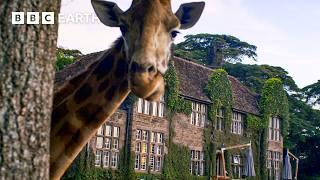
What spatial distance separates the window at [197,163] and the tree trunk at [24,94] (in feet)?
97.1

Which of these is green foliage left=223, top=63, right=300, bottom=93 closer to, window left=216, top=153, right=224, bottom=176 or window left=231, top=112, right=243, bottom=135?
window left=231, top=112, right=243, bottom=135

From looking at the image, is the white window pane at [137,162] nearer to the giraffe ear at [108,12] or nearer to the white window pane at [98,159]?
the white window pane at [98,159]

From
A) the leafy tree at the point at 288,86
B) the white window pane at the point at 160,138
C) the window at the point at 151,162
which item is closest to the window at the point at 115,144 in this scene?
the window at the point at 151,162

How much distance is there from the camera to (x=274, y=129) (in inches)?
1658

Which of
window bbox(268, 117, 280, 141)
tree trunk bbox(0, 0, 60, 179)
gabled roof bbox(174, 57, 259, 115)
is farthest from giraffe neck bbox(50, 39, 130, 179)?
window bbox(268, 117, 280, 141)

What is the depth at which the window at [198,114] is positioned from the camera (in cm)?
3309

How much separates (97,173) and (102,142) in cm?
176

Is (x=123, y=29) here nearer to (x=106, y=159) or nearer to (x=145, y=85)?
(x=145, y=85)

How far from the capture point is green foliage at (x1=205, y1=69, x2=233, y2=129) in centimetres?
3472

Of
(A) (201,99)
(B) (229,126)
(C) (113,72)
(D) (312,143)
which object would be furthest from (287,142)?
(C) (113,72)

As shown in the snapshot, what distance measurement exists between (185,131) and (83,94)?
2720cm

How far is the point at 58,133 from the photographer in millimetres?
4910

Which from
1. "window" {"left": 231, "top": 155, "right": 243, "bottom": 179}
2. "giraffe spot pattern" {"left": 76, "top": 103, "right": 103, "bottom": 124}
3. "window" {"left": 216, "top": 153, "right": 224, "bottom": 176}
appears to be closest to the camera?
"giraffe spot pattern" {"left": 76, "top": 103, "right": 103, "bottom": 124}

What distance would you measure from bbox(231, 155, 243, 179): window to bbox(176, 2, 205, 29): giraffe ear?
106 feet
